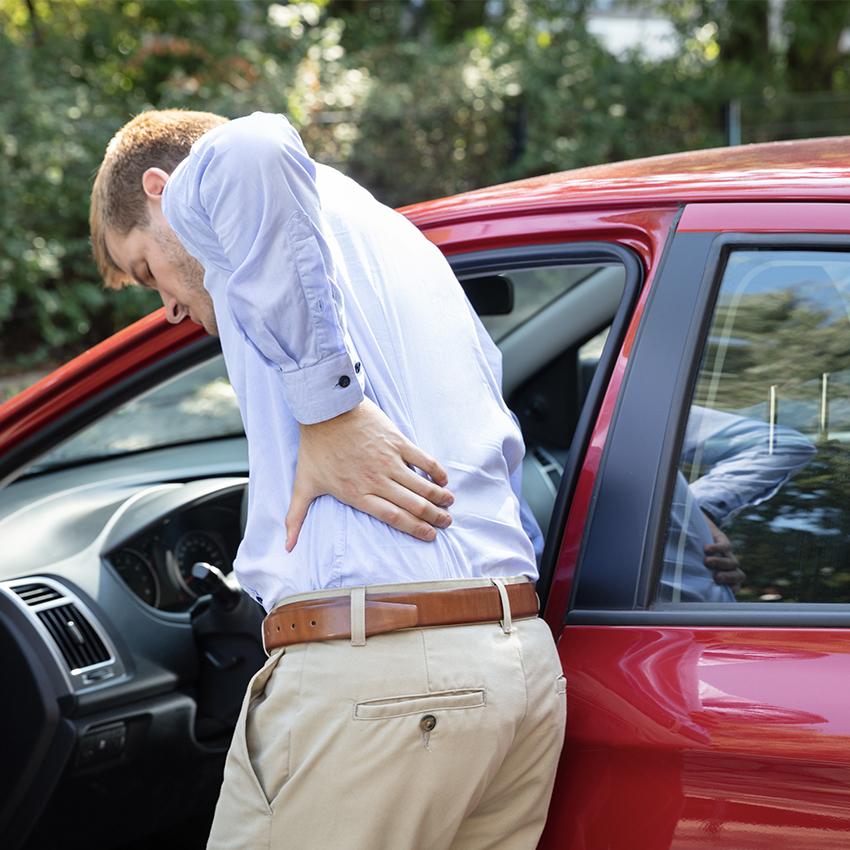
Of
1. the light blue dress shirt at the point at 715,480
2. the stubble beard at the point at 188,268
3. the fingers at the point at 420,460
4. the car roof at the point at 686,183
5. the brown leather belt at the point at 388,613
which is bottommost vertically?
the brown leather belt at the point at 388,613

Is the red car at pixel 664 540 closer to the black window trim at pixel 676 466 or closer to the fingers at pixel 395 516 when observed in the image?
the black window trim at pixel 676 466

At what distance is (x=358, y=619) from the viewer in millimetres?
1593

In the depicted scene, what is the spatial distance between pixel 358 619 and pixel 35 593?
3.87ft

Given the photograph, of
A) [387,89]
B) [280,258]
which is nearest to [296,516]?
[280,258]

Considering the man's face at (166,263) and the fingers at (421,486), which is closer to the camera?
the fingers at (421,486)

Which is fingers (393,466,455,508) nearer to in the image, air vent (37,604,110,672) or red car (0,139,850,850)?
red car (0,139,850,850)

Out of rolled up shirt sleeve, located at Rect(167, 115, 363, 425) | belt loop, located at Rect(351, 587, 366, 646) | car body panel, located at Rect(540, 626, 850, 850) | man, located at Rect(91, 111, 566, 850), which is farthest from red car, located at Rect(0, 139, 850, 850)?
rolled up shirt sleeve, located at Rect(167, 115, 363, 425)

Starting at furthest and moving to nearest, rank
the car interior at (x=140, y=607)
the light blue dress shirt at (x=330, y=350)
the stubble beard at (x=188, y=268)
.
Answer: the car interior at (x=140, y=607)
the stubble beard at (x=188, y=268)
the light blue dress shirt at (x=330, y=350)

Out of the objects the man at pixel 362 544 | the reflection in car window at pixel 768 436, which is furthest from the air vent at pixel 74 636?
the reflection in car window at pixel 768 436

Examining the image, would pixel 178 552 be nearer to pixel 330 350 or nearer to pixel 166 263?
pixel 166 263

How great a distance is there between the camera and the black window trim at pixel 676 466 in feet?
5.47

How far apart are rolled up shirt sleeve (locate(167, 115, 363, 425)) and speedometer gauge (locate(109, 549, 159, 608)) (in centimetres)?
122

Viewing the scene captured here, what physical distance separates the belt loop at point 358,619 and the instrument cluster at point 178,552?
1.25 metres

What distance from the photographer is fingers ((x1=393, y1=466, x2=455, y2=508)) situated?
65.2 inches
